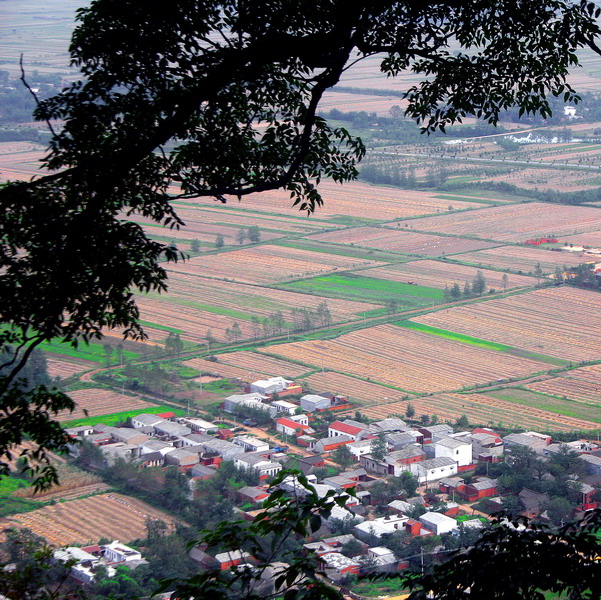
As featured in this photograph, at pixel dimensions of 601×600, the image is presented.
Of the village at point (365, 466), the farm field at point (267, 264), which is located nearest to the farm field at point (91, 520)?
the village at point (365, 466)

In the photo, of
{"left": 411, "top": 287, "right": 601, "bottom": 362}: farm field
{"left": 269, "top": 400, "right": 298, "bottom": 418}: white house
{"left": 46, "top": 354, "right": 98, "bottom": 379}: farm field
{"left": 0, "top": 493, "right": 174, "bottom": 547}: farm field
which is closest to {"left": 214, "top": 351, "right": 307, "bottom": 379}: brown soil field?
{"left": 269, "top": 400, "right": 298, "bottom": 418}: white house

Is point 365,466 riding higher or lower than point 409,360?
lower

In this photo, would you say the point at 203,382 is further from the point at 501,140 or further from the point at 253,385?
the point at 501,140

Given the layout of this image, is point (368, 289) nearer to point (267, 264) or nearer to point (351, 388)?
point (267, 264)

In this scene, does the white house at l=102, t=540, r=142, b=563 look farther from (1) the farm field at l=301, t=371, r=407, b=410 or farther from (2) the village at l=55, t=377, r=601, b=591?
(1) the farm field at l=301, t=371, r=407, b=410

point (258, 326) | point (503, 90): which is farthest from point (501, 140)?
point (503, 90)

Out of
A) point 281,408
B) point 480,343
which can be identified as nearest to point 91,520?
point 281,408
